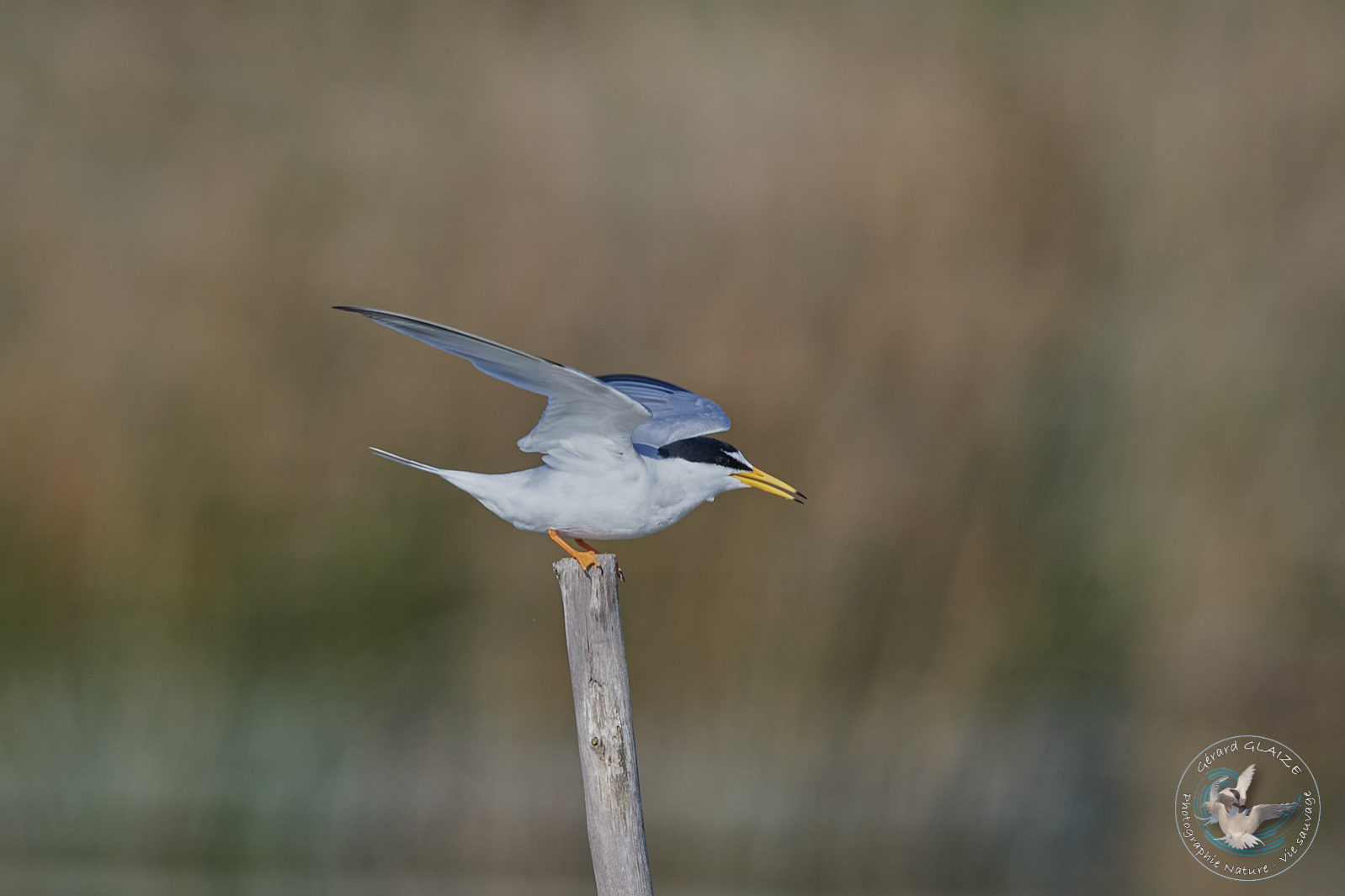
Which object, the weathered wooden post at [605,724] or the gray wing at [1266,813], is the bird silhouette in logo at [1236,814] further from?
the weathered wooden post at [605,724]

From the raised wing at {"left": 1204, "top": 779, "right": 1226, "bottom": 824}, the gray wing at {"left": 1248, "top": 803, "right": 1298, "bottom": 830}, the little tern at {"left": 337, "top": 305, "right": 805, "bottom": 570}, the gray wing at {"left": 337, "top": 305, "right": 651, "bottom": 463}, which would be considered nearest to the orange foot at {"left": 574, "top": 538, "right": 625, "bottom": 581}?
the little tern at {"left": 337, "top": 305, "right": 805, "bottom": 570}

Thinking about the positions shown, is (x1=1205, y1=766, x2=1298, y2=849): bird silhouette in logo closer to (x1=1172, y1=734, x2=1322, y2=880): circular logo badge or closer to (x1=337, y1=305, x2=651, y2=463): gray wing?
(x1=1172, y1=734, x2=1322, y2=880): circular logo badge

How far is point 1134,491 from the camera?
472 cm

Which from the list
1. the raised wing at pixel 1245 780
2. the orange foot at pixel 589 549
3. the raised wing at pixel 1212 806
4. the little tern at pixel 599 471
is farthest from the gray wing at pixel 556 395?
the raised wing at pixel 1245 780

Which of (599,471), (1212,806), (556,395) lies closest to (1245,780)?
(1212,806)

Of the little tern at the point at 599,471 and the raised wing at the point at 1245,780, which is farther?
the raised wing at the point at 1245,780

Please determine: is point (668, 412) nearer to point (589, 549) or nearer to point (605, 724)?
point (589, 549)

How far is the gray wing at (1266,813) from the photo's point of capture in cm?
395

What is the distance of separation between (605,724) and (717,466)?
49 cm

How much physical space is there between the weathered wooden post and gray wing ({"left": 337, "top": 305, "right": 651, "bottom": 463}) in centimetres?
20

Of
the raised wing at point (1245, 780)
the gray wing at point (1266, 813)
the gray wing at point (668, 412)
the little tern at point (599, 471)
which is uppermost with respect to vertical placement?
the gray wing at point (668, 412)

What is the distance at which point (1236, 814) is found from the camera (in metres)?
3.89

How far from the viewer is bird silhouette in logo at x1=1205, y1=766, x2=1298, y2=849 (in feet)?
12.7

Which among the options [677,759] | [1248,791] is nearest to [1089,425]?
[1248,791]
